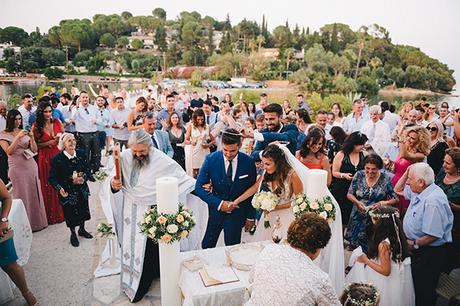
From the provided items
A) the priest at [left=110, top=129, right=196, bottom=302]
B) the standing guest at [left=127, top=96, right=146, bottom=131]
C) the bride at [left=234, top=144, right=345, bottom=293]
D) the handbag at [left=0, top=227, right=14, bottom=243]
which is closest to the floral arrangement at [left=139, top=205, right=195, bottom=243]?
the priest at [left=110, top=129, right=196, bottom=302]

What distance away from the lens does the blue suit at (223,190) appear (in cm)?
371

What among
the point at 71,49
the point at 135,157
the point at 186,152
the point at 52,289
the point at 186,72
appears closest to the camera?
the point at 135,157

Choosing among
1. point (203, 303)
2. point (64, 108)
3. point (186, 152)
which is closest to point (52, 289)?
point (203, 303)

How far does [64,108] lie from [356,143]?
26.2 feet

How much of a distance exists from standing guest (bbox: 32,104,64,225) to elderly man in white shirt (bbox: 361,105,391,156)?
6.10 metres

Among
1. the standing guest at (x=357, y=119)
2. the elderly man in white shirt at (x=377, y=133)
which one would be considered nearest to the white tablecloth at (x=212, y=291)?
the elderly man in white shirt at (x=377, y=133)

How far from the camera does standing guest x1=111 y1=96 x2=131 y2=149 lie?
26.6 feet

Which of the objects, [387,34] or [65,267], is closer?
[65,267]

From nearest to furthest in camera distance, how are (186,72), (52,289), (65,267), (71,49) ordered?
1. (52,289)
2. (65,267)
3. (186,72)
4. (71,49)

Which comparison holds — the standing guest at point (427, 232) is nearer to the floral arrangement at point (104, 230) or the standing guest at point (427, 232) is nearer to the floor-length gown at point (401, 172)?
the floor-length gown at point (401, 172)

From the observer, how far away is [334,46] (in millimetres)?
65875

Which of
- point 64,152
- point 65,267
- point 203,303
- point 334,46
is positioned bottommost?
point 65,267

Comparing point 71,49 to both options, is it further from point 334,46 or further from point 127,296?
point 127,296

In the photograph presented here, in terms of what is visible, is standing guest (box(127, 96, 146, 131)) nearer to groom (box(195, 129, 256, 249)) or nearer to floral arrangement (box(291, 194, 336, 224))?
groom (box(195, 129, 256, 249))
